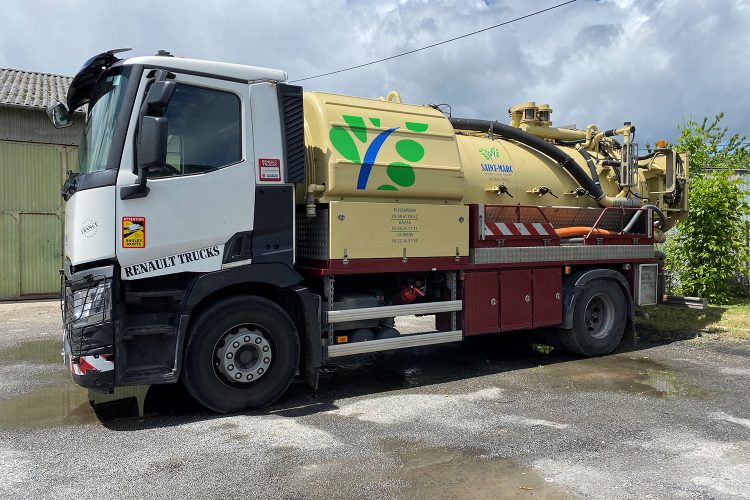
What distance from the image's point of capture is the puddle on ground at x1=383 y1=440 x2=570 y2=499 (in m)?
4.02

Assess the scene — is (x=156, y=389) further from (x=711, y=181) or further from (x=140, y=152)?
(x=711, y=181)

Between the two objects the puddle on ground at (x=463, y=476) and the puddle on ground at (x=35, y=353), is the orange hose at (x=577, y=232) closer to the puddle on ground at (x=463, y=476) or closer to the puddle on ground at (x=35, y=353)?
the puddle on ground at (x=463, y=476)

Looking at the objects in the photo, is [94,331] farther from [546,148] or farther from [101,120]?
[546,148]

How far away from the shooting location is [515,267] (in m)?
7.78

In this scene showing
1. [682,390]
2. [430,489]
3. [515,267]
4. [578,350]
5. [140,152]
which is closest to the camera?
[430,489]

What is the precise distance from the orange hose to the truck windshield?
5658 millimetres

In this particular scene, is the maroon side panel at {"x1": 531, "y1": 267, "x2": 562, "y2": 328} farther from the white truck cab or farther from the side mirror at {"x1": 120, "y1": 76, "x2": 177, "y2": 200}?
the side mirror at {"x1": 120, "y1": 76, "x2": 177, "y2": 200}

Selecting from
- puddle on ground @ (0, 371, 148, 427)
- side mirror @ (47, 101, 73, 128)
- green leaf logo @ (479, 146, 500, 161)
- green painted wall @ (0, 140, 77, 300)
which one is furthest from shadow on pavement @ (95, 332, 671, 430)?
green painted wall @ (0, 140, 77, 300)

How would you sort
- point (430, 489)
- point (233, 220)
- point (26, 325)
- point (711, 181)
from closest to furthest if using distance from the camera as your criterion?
1. point (430, 489)
2. point (233, 220)
3. point (26, 325)
4. point (711, 181)

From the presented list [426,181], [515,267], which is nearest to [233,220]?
[426,181]

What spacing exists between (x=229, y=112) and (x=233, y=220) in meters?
1.00

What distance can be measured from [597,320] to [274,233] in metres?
5.23

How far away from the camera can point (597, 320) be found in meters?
8.81

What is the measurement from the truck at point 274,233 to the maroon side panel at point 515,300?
0.02 m
